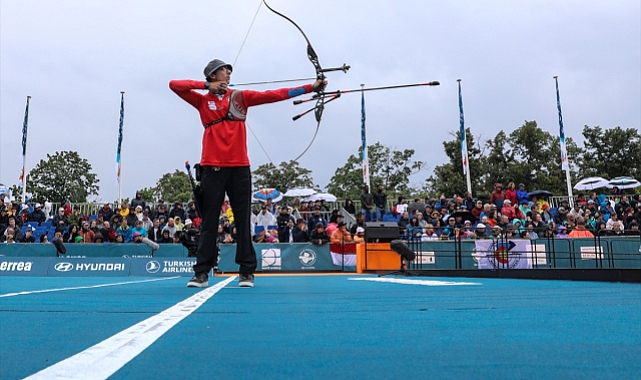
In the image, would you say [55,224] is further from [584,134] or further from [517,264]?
[584,134]

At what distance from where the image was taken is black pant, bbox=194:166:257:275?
491 cm

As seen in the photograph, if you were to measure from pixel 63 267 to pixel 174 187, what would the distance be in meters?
54.2

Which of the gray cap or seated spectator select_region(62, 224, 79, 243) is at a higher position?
the gray cap

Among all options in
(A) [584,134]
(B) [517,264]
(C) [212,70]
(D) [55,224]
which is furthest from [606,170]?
(C) [212,70]

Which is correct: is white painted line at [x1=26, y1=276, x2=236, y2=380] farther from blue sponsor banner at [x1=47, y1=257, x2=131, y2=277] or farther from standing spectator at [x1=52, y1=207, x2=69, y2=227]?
standing spectator at [x1=52, y1=207, x2=69, y2=227]

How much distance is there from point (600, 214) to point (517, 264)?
620 centimetres

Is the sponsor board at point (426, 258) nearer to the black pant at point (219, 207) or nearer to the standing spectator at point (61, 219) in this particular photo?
the black pant at point (219, 207)

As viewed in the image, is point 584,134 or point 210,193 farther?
point 584,134

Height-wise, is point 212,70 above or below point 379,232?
above

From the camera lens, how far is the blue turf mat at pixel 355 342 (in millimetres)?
1179

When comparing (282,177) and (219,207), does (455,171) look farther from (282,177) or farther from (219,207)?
(219,207)

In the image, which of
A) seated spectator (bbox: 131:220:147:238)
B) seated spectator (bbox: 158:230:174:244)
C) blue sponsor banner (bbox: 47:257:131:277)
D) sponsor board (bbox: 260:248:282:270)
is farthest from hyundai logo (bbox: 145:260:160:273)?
sponsor board (bbox: 260:248:282:270)

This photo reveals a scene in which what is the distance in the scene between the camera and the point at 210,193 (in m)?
Result: 4.91

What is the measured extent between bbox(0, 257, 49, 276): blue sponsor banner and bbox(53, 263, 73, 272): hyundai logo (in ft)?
0.74
